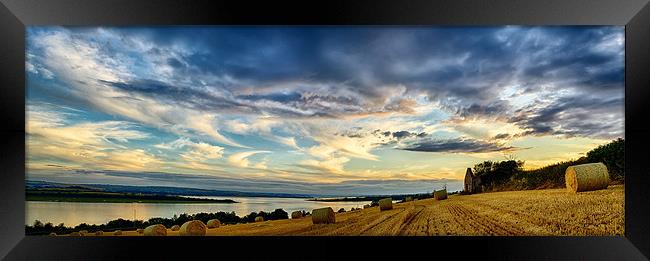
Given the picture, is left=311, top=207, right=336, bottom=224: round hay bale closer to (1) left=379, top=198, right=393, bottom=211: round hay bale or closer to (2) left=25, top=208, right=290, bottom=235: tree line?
(2) left=25, top=208, right=290, bottom=235: tree line

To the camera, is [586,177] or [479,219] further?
[586,177]

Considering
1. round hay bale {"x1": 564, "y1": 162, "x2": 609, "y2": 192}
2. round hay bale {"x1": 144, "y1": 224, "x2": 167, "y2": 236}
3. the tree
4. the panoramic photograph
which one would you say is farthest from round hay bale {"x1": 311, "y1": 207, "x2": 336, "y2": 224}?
the tree

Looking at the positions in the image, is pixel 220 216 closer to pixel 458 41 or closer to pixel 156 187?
pixel 156 187

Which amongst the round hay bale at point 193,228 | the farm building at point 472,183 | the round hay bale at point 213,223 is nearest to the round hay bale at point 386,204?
the farm building at point 472,183

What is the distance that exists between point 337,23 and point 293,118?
1.00 m

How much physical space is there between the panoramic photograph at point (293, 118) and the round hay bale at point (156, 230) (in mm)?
23

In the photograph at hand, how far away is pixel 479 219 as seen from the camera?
4059 millimetres

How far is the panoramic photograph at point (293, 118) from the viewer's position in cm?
386

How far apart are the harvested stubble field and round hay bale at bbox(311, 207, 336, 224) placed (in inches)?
1.9

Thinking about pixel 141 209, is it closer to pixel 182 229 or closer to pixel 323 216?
pixel 182 229

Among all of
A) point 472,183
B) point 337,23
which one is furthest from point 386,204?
point 337,23

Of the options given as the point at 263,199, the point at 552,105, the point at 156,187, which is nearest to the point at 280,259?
the point at 263,199

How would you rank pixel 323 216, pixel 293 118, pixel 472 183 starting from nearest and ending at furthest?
1. pixel 293 118
2. pixel 323 216
3. pixel 472 183

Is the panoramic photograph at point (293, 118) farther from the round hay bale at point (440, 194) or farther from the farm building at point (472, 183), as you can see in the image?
the farm building at point (472, 183)
